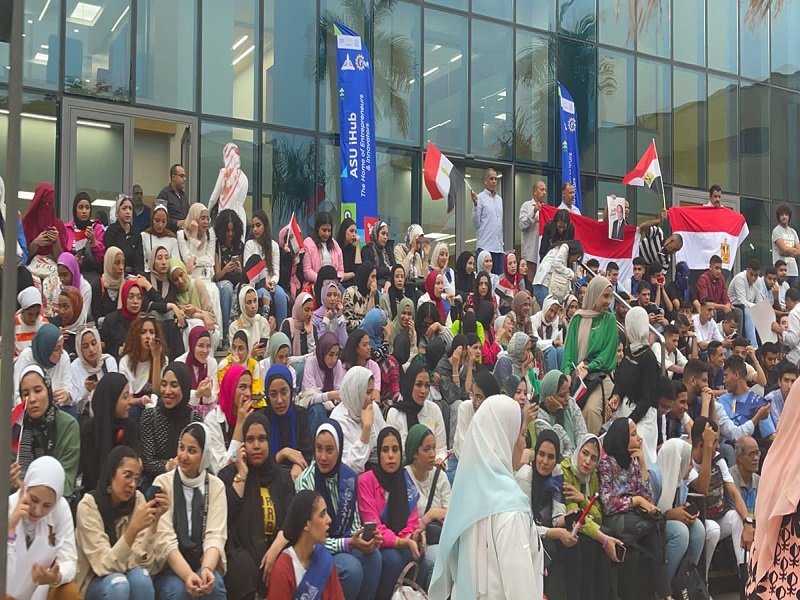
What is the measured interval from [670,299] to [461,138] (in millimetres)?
5295

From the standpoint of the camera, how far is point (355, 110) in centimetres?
1734

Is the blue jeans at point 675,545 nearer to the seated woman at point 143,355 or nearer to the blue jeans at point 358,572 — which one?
the blue jeans at point 358,572

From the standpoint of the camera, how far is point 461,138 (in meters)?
19.4

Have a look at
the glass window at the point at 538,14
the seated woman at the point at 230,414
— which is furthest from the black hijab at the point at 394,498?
the glass window at the point at 538,14

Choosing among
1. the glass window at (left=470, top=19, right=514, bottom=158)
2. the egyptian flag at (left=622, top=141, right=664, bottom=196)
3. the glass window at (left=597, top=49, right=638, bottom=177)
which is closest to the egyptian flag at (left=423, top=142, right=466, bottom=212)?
the glass window at (left=470, top=19, right=514, bottom=158)

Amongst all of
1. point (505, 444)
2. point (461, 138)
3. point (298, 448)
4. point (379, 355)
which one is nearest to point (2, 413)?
point (505, 444)

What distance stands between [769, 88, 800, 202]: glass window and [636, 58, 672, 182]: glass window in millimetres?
3365

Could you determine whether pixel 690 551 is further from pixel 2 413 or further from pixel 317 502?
pixel 2 413

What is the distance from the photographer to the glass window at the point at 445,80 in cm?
1914

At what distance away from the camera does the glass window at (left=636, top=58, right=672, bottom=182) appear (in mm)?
22062

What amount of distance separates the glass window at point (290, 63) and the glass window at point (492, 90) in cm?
350

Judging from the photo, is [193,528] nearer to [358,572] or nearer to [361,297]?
[358,572]

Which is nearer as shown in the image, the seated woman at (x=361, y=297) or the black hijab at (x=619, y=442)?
the black hijab at (x=619, y=442)

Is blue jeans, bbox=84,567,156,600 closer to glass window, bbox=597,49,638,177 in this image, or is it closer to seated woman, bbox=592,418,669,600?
seated woman, bbox=592,418,669,600
